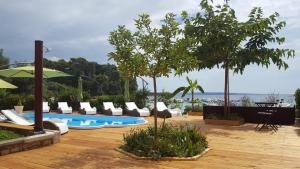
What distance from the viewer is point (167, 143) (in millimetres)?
7277

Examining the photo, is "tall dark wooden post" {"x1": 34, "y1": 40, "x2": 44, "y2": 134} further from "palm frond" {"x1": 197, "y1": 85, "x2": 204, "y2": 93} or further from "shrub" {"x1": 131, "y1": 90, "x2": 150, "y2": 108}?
"palm frond" {"x1": 197, "y1": 85, "x2": 204, "y2": 93}

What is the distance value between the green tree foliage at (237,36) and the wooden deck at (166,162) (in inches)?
148

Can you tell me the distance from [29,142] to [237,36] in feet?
27.8

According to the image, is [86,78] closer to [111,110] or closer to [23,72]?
[111,110]

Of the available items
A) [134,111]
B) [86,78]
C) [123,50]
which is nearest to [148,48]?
[123,50]

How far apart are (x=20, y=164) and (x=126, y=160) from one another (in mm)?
2025

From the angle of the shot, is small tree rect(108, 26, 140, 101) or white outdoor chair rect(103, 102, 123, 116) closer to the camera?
small tree rect(108, 26, 140, 101)

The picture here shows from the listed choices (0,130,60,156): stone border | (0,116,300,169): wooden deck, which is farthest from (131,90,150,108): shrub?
(0,130,60,156): stone border

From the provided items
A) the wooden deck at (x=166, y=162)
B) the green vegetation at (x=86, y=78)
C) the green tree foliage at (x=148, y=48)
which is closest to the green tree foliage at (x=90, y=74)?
the green vegetation at (x=86, y=78)

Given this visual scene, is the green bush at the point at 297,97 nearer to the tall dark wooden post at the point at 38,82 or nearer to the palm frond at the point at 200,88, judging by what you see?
the palm frond at the point at 200,88

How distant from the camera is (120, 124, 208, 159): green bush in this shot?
7.10m

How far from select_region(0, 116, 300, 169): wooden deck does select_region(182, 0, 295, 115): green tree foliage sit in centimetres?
375

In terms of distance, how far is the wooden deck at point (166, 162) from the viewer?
21.1 feet

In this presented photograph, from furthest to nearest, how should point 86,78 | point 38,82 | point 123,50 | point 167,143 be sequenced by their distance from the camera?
point 86,78 < point 38,82 < point 123,50 < point 167,143
